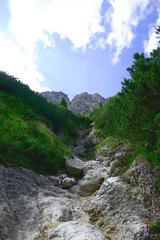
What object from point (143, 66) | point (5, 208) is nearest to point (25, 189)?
point (5, 208)

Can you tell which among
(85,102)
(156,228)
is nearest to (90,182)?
(156,228)

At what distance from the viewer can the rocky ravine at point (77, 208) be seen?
1083 cm

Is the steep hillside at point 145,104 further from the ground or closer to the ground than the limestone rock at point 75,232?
further from the ground

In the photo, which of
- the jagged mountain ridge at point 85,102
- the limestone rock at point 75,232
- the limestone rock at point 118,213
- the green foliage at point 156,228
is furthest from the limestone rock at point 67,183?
the jagged mountain ridge at point 85,102

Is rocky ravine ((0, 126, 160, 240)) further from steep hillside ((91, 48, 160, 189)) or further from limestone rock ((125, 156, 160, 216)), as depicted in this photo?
steep hillside ((91, 48, 160, 189))

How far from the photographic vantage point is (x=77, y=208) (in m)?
14.3

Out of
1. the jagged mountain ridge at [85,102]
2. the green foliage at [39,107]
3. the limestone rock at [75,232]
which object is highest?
the jagged mountain ridge at [85,102]

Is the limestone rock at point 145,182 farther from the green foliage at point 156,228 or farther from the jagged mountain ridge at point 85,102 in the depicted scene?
the jagged mountain ridge at point 85,102

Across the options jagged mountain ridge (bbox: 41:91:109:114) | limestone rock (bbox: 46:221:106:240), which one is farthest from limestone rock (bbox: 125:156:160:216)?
jagged mountain ridge (bbox: 41:91:109:114)

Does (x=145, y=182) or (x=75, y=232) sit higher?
(x=145, y=182)

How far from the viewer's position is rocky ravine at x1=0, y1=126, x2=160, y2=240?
35.5ft

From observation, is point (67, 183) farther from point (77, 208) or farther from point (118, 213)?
point (118, 213)

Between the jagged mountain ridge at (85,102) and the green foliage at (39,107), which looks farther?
the jagged mountain ridge at (85,102)

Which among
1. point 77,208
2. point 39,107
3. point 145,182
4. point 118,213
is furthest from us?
point 39,107
